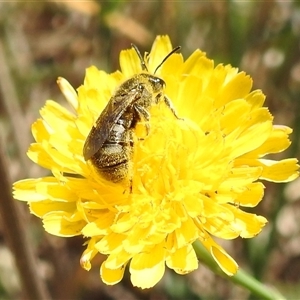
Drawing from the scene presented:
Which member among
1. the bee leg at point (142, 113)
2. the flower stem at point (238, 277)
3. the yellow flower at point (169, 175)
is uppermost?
the bee leg at point (142, 113)

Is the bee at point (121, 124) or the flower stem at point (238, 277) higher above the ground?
the bee at point (121, 124)

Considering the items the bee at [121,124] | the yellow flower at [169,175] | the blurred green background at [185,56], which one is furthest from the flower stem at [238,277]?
the blurred green background at [185,56]

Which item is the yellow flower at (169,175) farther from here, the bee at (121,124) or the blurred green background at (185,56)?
the blurred green background at (185,56)

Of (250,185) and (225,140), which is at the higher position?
(225,140)

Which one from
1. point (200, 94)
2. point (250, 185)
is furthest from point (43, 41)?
point (250, 185)

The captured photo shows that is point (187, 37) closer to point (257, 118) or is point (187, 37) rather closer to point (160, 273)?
point (257, 118)

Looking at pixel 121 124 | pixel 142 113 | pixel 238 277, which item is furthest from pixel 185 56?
pixel 238 277

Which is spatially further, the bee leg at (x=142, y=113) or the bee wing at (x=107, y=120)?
the bee leg at (x=142, y=113)
